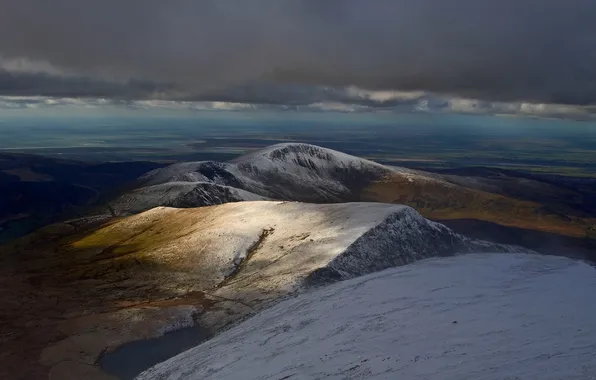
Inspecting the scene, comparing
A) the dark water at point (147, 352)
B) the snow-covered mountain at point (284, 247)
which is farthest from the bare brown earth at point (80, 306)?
the snow-covered mountain at point (284, 247)

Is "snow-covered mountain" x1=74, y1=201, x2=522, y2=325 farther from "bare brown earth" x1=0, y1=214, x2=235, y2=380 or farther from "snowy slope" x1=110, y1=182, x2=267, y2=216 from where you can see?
"snowy slope" x1=110, y1=182, x2=267, y2=216

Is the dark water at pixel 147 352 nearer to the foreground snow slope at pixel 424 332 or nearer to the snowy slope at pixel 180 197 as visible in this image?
the foreground snow slope at pixel 424 332

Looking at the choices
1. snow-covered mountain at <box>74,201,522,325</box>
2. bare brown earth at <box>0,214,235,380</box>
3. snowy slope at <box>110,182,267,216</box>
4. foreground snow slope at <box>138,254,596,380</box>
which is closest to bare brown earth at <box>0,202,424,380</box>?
bare brown earth at <box>0,214,235,380</box>

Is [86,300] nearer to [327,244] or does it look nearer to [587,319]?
[327,244]

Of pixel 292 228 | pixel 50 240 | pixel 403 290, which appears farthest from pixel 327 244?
pixel 50 240

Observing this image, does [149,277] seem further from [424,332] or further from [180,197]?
[180,197]

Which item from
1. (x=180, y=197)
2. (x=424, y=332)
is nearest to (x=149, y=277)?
(x=424, y=332)
